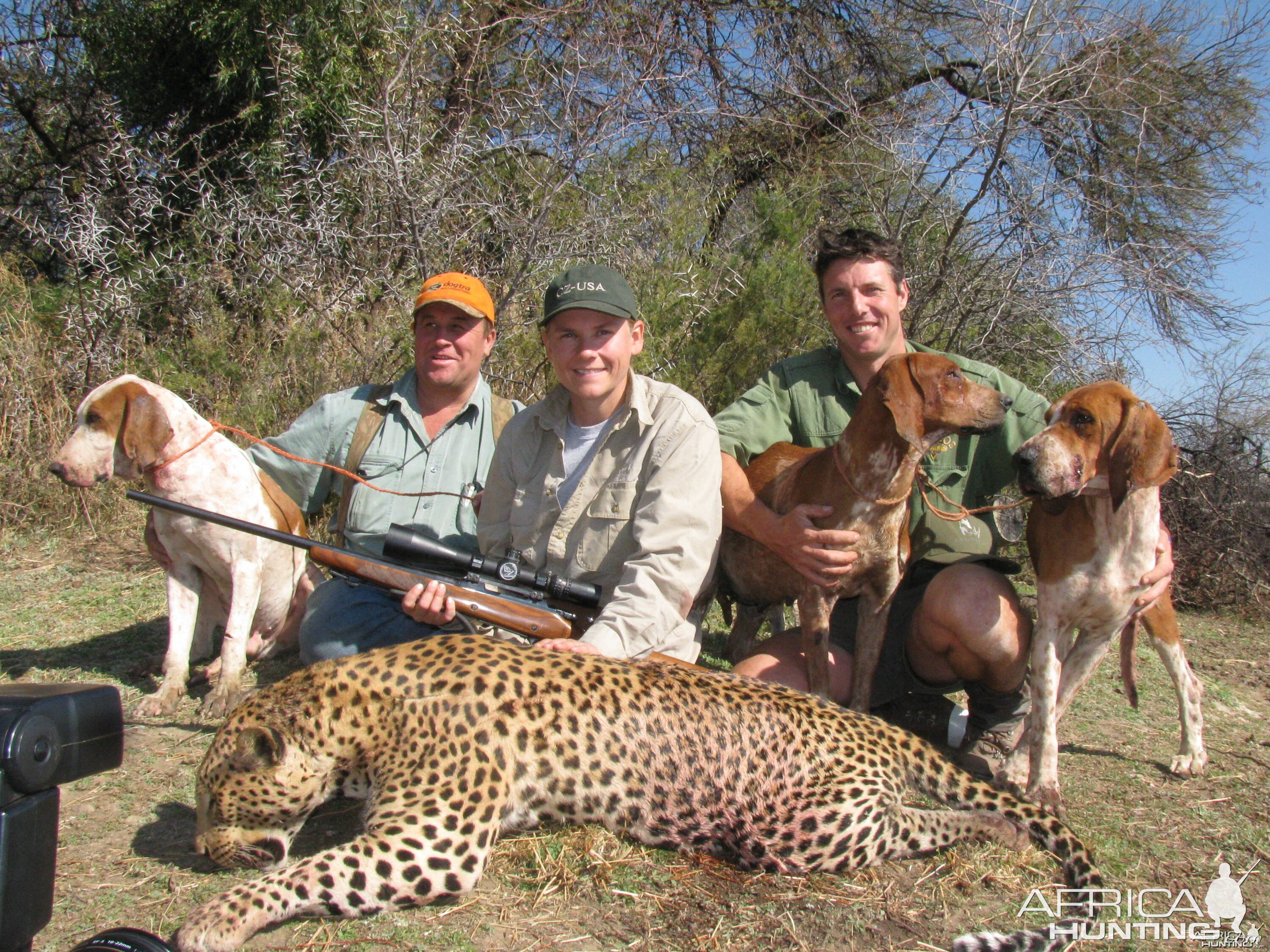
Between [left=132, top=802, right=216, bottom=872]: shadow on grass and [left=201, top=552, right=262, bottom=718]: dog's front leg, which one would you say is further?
[left=201, top=552, right=262, bottom=718]: dog's front leg

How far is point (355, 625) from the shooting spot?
15.4 ft

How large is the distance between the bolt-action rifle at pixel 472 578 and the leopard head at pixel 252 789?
3.19ft

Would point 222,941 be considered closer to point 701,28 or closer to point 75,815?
point 75,815

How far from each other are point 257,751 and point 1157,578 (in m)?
3.61

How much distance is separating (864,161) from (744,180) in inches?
107

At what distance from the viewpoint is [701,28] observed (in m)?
12.8

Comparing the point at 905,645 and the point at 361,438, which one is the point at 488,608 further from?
the point at 905,645

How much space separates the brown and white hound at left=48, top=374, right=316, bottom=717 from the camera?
4746 mm

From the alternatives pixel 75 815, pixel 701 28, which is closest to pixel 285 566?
pixel 75 815

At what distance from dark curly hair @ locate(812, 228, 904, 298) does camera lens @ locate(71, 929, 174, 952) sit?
4110 mm

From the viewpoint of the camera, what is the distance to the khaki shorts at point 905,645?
463 cm

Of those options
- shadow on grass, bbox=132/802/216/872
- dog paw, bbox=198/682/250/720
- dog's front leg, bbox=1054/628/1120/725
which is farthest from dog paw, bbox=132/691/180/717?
dog's front leg, bbox=1054/628/1120/725

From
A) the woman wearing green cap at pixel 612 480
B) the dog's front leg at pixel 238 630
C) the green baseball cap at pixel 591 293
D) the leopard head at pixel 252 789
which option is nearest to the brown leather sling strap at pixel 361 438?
the dog's front leg at pixel 238 630

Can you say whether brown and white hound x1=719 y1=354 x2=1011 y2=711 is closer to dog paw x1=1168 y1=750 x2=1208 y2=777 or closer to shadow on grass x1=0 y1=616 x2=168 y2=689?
dog paw x1=1168 y1=750 x2=1208 y2=777
